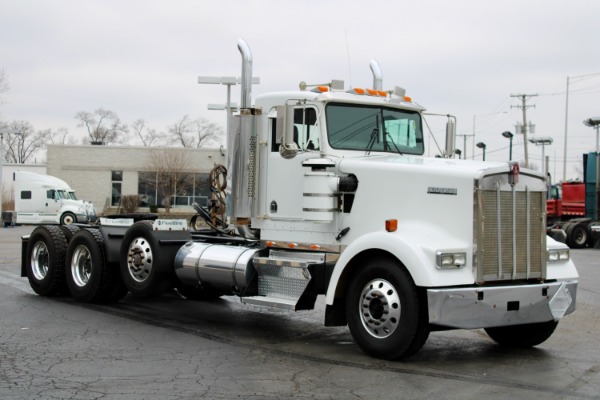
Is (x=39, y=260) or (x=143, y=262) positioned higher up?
(x=143, y=262)

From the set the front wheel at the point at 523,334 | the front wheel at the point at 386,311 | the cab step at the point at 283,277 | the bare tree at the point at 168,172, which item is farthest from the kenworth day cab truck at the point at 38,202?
the front wheel at the point at 386,311

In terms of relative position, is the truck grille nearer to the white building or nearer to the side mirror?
the side mirror

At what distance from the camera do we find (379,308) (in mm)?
7902

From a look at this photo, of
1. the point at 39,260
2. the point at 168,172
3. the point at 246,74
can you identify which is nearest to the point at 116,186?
the point at 168,172

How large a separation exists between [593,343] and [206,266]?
4837mm

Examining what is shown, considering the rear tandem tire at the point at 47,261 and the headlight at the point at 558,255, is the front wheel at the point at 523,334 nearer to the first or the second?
the headlight at the point at 558,255

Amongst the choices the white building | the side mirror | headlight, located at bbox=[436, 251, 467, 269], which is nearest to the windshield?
the side mirror

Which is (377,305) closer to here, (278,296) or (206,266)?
(278,296)

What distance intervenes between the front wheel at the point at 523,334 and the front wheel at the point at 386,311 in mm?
1683

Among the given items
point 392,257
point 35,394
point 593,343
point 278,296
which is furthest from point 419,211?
point 35,394

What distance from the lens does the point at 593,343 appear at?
9258 millimetres

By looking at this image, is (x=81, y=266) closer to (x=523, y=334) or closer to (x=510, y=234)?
(x=523, y=334)

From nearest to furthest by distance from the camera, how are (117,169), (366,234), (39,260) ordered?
(366,234), (39,260), (117,169)

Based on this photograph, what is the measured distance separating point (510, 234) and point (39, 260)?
847cm
